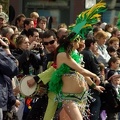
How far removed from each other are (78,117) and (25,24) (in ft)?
15.2

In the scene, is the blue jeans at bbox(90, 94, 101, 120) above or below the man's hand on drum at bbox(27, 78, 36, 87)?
below

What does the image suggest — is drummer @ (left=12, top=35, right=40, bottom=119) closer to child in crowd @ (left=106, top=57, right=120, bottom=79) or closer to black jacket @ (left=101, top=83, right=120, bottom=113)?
black jacket @ (left=101, top=83, right=120, bottom=113)

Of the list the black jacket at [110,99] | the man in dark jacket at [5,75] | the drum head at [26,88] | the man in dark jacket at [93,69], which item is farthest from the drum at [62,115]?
the black jacket at [110,99]

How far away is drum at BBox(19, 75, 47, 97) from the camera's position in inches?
349

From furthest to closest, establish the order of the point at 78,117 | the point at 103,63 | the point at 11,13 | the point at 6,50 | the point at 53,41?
the point at 11,13 < the point at 103,63 < the point at 53,41 < the point at 78,117 < the point at 6,50

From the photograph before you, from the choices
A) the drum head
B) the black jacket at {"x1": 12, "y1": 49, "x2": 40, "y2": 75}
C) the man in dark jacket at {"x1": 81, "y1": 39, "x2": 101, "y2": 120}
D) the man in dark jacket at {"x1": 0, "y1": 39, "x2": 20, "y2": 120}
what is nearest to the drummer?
the black jacket at {"x1": 12, "y1": 49, "x2": 40, "y2": 75}

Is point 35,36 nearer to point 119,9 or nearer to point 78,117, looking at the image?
point 78,117

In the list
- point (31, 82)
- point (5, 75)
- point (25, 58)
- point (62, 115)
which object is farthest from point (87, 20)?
point (5, 75)

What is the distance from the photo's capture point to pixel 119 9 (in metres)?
22.0

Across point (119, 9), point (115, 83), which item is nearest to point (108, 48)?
point (115, 83)

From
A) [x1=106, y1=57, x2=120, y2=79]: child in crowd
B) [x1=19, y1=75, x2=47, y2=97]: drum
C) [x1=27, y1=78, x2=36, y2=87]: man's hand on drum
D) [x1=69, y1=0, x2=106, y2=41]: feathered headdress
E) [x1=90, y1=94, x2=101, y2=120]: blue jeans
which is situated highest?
[x1=69, y1=0, x2=106, y2=41]: feathered headdress

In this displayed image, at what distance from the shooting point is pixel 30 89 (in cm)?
888

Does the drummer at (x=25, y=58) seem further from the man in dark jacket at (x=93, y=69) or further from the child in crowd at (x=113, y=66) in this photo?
the child in crowd at (x=113, y=66)

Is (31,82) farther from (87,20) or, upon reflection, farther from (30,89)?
(87,20)
